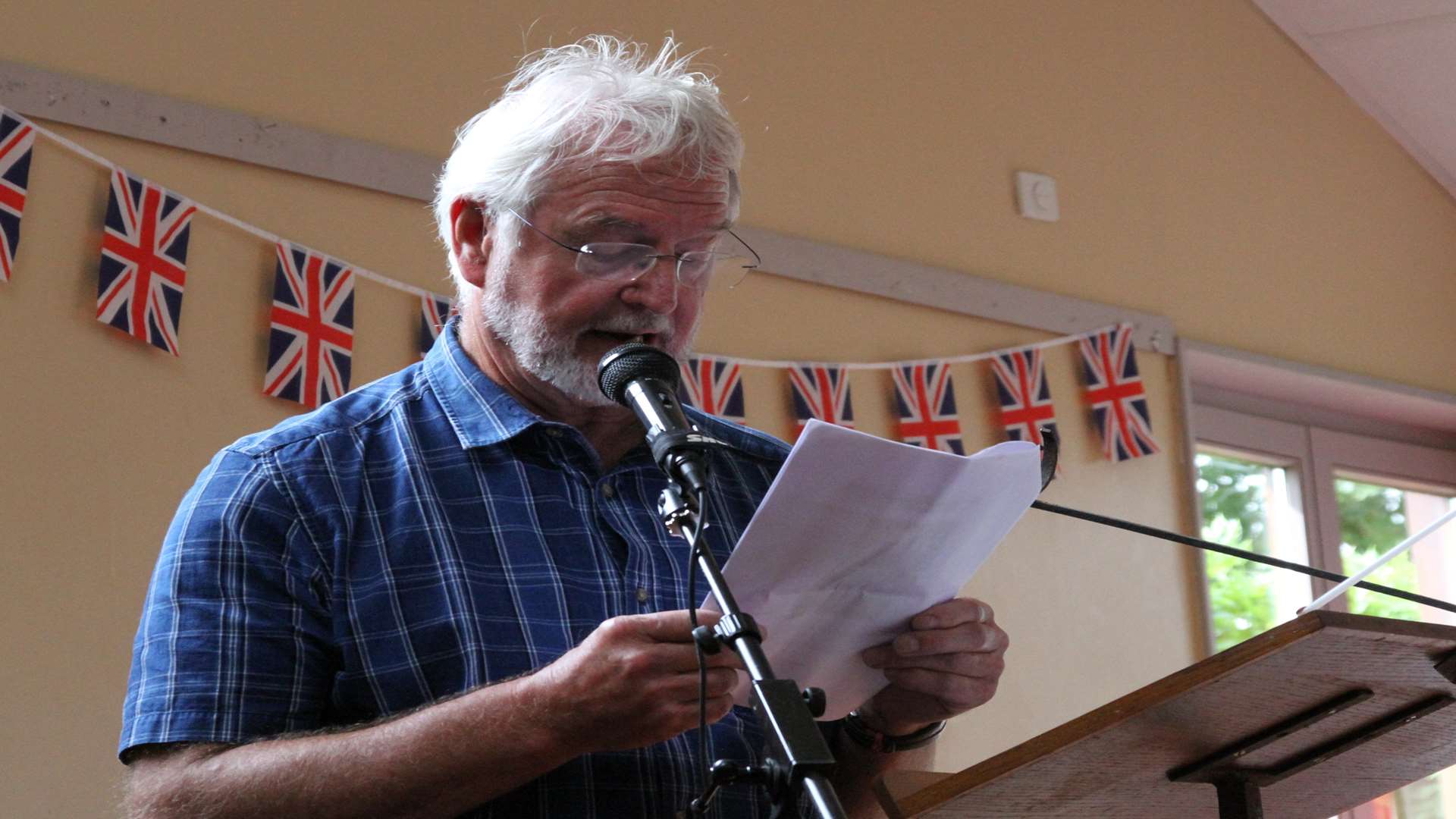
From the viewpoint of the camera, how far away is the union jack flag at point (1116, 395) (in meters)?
3.71

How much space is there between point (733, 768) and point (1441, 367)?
4171 mm

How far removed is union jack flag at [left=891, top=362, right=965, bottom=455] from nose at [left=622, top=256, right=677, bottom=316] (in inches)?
73.4

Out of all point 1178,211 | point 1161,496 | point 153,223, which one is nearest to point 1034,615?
point 1161,496

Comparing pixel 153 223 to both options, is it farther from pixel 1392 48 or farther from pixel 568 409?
pixel 1392 48

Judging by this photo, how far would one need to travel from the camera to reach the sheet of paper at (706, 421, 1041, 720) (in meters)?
1.17

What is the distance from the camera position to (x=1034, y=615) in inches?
138

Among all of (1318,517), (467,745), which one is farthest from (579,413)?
(1318,517)

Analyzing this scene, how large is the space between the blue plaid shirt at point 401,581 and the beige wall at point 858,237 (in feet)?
3.39

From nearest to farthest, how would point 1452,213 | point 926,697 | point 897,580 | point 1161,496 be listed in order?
point 897,580
point 926,697
point 1161,496
point 1452,213

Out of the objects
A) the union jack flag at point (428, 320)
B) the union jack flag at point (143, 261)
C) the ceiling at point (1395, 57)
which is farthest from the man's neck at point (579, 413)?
the ceiling at point (1395, 57)

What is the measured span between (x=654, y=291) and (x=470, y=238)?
0.90 feet

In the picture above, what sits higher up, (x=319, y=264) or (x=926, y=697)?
(x=319, y=264)

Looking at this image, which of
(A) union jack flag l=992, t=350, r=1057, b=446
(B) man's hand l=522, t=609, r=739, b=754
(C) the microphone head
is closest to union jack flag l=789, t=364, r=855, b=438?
(A) union jack flag l=992, t=350, r=1057, b=446

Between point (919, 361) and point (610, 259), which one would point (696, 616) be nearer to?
point (610, 259)
